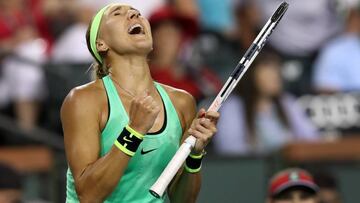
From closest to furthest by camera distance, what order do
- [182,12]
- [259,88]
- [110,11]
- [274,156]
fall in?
[110,11] < [274,156] < [259,88] < [182,12]

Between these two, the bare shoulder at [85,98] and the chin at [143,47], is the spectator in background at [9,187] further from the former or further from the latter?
the chin at [143,47]

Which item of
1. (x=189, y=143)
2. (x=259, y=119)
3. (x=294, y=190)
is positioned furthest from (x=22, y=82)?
(x=189, y=143)

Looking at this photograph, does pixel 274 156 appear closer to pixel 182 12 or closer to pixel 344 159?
pixel 344 159

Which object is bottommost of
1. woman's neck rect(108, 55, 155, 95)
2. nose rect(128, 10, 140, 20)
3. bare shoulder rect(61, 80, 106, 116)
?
bare shoulder rect(61, 80, 106, 116)

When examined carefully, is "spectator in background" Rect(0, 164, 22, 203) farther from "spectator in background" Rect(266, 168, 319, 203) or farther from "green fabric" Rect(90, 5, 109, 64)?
"green fabric" Rect(90, 5, 109, 64)

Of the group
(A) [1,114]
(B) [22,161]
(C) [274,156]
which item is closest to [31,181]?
(B) [22,161]

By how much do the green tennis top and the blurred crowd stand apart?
3974 mm

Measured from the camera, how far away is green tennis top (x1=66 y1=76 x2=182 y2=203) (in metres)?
5.13

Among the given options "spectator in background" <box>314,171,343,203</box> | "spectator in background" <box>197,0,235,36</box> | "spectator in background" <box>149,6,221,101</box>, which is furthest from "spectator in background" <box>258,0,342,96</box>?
"spectator in background" <box>314,171,343,203</box>

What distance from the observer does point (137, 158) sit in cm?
516

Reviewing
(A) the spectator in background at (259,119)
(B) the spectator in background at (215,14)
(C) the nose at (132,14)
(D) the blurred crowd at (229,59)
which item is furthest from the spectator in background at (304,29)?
(C) the nose at (132,14)

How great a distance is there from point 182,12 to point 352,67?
5.87 feet

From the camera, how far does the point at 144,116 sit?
4.91 metres

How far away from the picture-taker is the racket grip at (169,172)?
4895mm
